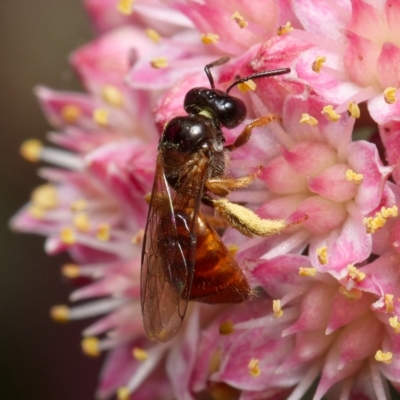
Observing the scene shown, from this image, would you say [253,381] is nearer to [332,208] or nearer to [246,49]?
[332,208]

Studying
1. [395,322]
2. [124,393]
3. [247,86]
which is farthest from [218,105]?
[124,393]

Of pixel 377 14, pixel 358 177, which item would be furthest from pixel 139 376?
pixel 377 14

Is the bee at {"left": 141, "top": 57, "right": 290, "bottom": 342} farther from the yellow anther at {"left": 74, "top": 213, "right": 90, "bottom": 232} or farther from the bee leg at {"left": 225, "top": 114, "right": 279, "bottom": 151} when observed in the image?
the yellow anther at {"left": 74, "top": 213, "right": 90, "bottom": 232}

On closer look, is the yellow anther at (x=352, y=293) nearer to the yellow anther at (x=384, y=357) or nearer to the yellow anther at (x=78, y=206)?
the yellow anther at (x=384, y=357)

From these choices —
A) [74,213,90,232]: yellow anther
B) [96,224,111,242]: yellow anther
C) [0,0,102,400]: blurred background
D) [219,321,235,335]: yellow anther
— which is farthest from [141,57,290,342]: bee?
[0,0,102,400]: blurred background

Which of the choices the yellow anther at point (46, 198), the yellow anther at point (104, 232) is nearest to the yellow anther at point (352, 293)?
the yellow anther at point (104, 232)

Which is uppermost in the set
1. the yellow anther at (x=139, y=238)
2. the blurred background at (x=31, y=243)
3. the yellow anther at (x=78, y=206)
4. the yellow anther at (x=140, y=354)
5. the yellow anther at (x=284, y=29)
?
the yellow anther at (x=284, y=29)

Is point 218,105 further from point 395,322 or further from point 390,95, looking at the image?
point 395,322
